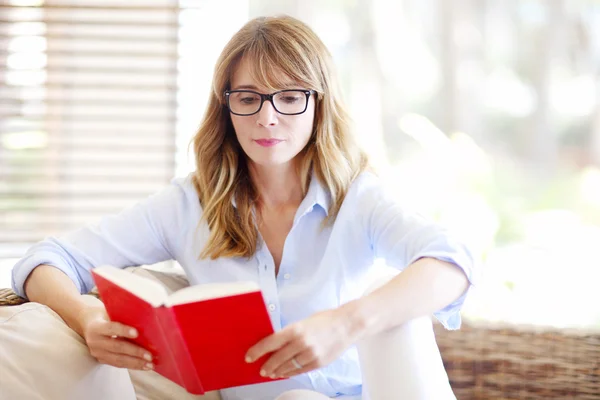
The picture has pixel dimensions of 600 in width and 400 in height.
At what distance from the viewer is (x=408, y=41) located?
12.9ft

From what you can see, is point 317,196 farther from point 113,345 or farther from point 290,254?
point 113,345

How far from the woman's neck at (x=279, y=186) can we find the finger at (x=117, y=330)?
617mm

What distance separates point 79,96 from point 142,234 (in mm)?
1252

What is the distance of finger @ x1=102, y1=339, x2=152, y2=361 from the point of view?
1224 mm

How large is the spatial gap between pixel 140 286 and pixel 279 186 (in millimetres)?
723

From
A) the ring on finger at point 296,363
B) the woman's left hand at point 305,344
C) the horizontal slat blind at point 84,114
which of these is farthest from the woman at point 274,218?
the horizontal slat blind at point 84,114

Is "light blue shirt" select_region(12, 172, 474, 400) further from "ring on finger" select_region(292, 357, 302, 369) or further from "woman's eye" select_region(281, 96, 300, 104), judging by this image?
"ring on finger" select_region(292, 357, 302, 369)

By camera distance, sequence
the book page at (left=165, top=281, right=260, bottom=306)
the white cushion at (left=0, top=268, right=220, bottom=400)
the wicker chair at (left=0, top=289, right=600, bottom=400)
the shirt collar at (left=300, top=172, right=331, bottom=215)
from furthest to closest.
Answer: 1. the wicker chair at (left=0, top=289, right=600, bottom=400)
2. the shirt collar at (left=300, top=172, right=331, bottom=215)
3. the white cushion at (left=0, top=268, right=220, bottom=400)
4. the book page at (left=165, top=281, right=260, bottom=306)

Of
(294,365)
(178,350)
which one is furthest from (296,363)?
(178,350)

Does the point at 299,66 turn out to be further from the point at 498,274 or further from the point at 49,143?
the point at 498,274

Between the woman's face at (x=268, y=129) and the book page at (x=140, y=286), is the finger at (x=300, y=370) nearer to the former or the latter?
the book page at (x=140, y=286)

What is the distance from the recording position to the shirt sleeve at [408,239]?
1417 millimetres

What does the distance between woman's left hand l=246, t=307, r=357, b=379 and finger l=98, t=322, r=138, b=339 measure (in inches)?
7.8

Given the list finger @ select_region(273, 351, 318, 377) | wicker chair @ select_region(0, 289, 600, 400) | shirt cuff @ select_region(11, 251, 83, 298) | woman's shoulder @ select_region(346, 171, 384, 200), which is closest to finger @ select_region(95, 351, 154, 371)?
finger @ select_region(273, 351, 318, 377)
